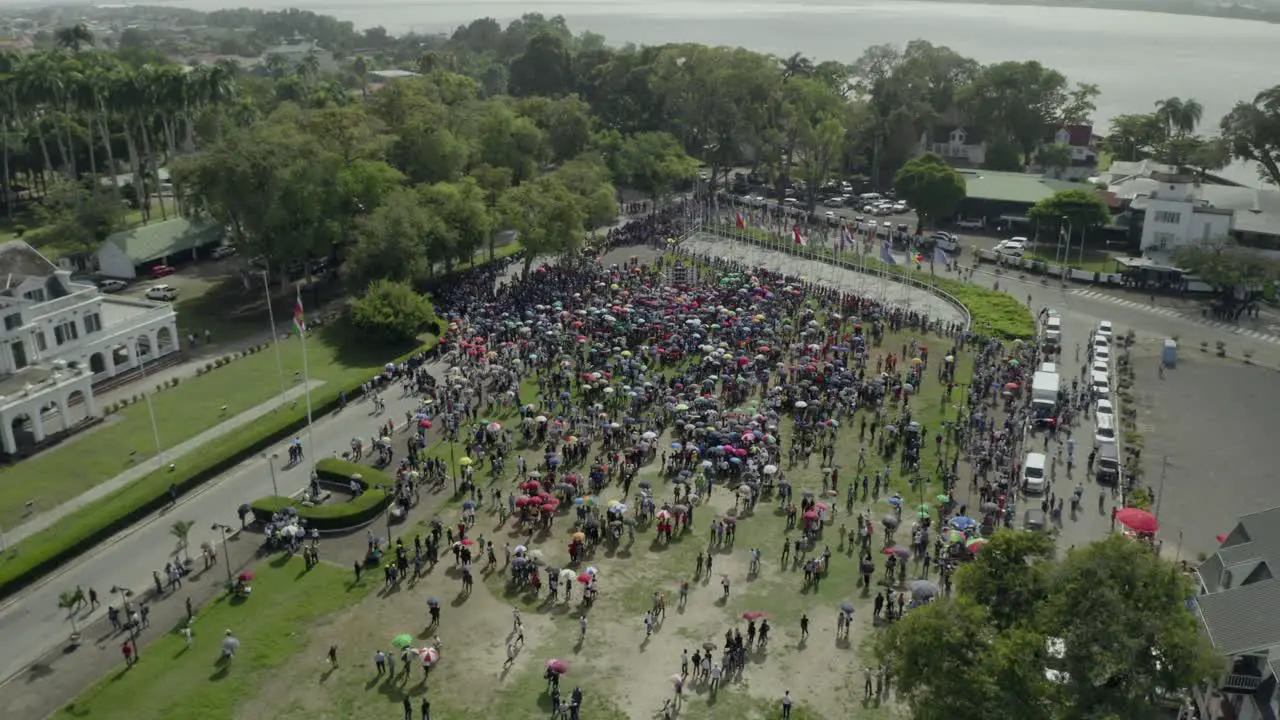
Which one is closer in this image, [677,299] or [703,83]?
[677,299]

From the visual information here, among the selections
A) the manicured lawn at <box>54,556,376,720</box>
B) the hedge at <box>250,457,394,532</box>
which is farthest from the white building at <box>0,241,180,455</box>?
the manicured lawn at <box>54,556,376,720</box>

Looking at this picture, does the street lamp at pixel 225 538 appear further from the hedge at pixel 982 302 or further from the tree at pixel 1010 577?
the hedge at pixel 982 302

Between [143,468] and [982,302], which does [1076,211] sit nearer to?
[982,302]

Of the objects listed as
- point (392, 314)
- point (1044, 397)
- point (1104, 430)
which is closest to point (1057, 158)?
point (1044, 397)

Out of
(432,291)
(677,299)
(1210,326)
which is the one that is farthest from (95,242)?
(1210,326)

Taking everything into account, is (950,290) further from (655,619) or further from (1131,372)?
(655,619)

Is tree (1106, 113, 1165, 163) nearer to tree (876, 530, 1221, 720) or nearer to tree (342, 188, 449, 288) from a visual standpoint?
tree (342, 188, 449, 288)

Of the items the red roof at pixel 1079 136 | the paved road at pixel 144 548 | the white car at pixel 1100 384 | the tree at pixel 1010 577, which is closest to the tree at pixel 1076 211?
the red roof at pixel 1079 136

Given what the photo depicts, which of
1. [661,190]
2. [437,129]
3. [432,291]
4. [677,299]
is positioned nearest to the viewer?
[677,299]
